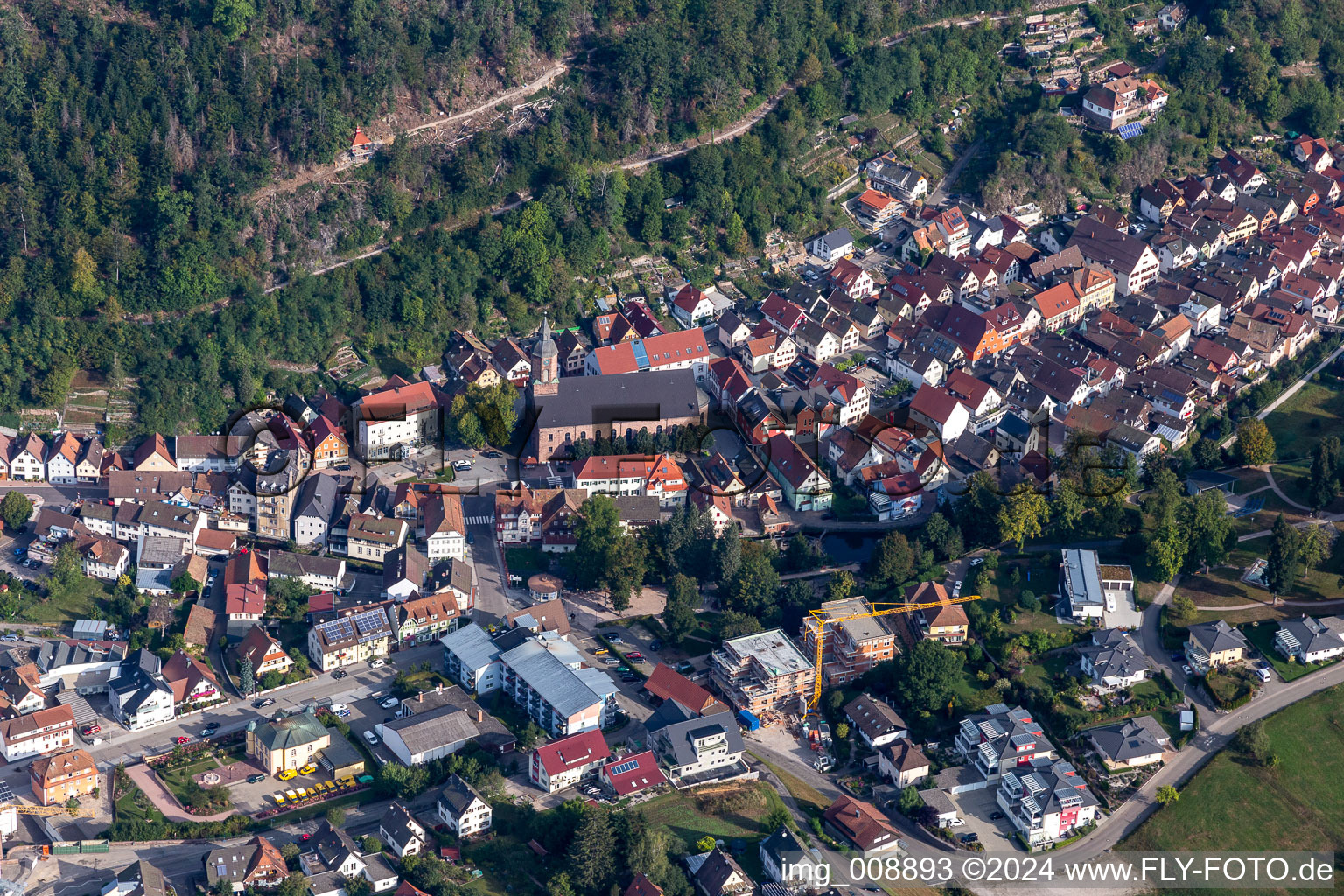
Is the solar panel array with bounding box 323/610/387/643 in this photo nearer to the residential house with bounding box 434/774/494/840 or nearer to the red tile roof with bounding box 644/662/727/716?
the residential house with bounding box 434/774/494/840

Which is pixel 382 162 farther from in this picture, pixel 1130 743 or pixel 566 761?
pixel 1130 743

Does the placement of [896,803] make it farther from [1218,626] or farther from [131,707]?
[131,707]

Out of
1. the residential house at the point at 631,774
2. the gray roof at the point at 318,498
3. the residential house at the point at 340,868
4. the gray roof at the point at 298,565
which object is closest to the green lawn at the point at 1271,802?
the residential house at the point at 631,774

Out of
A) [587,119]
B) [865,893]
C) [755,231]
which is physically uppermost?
[587,119]

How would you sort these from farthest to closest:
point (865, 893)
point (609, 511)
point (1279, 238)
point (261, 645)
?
A: point (1279, 238), point (609, 511), point (261, 645), point (865, 893)

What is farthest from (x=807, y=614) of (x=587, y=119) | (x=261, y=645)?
(x=587, y=119)

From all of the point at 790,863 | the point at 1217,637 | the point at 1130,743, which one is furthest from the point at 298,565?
the point at 1217,637
